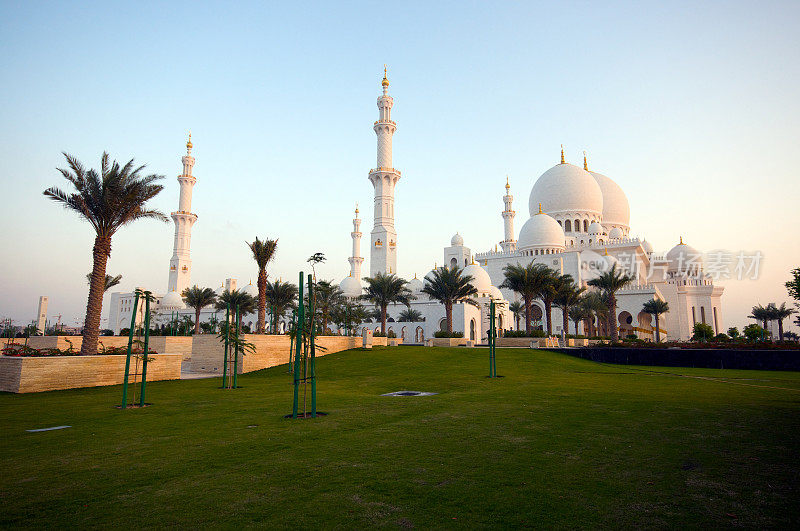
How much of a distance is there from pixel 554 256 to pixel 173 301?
51.2 metres

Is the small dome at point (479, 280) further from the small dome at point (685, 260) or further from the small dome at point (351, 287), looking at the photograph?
the small dome at point (685, 260)

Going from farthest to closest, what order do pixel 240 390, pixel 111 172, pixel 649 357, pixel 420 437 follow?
pixel 649 357, pixel 111 172, pixel 240 390, pixel 420 437

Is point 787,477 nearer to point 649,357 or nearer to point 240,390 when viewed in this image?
point 240,390

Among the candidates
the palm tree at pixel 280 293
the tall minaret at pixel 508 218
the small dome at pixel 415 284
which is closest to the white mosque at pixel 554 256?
the small dome at pixel 415 284

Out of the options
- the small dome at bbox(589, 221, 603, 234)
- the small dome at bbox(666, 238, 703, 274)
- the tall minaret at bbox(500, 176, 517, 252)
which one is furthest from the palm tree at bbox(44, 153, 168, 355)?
the small dome at bbox(666, 238, 703, 274)

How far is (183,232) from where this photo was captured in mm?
64312

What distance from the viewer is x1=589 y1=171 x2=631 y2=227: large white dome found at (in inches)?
2670

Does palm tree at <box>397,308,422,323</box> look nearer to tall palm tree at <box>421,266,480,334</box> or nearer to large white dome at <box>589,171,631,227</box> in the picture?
tall palm tree at <box>421,266,480,334</box>

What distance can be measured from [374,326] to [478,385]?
38789 mm

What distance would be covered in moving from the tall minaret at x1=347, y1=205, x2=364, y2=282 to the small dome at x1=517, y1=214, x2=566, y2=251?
2231 centimetres

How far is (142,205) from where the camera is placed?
20828 mm

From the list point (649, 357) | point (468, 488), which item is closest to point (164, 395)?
point (468, 488)

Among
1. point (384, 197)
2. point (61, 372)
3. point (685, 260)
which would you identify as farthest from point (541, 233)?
point (61, 372)

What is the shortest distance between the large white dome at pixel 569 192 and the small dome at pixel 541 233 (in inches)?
171
